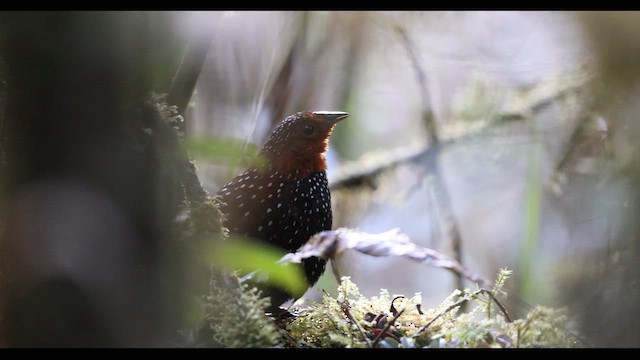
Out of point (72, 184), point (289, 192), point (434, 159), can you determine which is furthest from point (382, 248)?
point (434, 159)

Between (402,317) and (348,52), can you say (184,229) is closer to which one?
(402,317)

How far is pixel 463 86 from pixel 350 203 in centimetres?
100

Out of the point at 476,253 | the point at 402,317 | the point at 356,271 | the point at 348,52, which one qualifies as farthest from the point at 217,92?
the point at 476,253

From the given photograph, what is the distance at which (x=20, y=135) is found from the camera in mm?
1049

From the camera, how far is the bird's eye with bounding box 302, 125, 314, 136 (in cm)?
192

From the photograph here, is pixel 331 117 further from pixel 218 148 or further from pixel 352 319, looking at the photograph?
pixel 218 148

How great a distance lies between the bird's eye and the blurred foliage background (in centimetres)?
24

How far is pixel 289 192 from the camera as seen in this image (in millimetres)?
A: 1855

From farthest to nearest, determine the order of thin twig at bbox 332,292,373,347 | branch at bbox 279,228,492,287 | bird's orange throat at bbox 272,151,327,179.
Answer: bird's orange throat at bbox 272,151,327,179 < thin twig at bbox 332,292,373,347 < branch at bbox 279,228,492,287

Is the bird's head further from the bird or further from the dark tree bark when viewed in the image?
the dark tree bark

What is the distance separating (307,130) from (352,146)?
4.25ft

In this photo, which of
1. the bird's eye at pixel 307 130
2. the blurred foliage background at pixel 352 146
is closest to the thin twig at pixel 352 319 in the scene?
the blurred foliage background at pixel 352 146

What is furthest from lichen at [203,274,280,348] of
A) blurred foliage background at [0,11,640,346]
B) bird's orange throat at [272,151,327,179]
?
bird's orange throat at [272,151,327,179]

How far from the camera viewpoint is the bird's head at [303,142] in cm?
191
